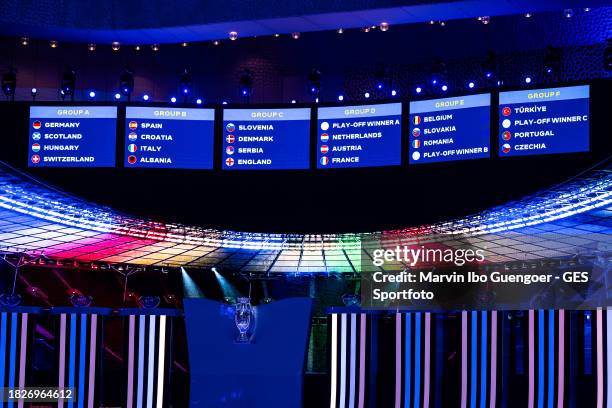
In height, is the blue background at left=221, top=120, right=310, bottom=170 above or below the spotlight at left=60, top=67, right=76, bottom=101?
below

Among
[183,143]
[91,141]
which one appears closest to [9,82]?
[91,141]

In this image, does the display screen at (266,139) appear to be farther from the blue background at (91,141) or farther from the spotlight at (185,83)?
the blue background at (91,141)

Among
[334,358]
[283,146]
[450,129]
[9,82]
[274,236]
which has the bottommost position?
[334,358]

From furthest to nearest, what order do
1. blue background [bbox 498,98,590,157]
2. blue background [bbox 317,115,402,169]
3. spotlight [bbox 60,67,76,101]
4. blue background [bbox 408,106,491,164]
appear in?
spotlight [bbox 60,67,76,101] < blue background [bbox 317,115,402,169] < blue background [bbox 408,106,491,164] < blue background [bbox 498,98,590,157]

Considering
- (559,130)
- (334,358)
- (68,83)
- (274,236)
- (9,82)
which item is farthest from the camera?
(68,83)

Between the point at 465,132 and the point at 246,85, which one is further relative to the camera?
the point at 246,85

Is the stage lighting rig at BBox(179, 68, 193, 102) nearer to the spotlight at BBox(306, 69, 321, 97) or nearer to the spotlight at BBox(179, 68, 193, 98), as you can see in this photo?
the spotlight at BBox(179, 68, 193, 98)

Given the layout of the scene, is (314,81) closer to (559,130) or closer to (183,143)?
(183,143)

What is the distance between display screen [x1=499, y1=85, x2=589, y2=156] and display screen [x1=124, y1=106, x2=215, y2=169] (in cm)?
272

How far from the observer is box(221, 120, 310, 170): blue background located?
8.30 m

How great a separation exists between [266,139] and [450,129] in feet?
5.65

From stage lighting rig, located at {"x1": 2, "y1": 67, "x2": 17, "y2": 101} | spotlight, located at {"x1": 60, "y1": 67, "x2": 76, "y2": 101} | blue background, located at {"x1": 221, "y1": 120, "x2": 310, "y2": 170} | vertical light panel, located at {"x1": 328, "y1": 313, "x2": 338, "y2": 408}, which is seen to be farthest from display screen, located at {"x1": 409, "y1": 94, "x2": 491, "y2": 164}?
stage lighting rig, located at {"x1": 2, "y1": 67, "x2": 17, "y2": 101}

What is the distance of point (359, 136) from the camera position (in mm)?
8203

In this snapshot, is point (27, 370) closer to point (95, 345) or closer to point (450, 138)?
point (95, 345)
